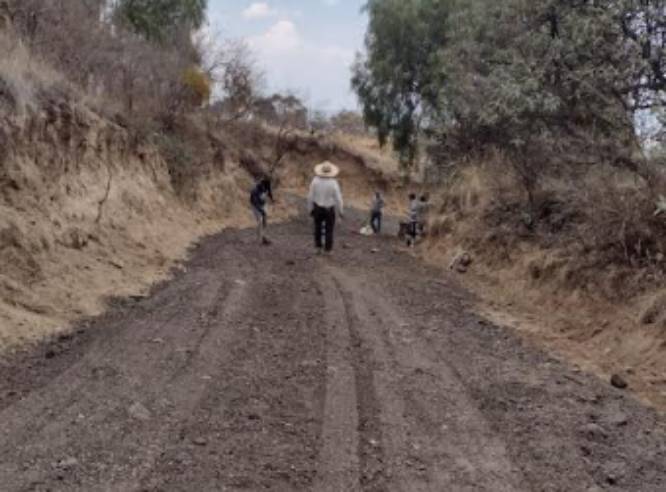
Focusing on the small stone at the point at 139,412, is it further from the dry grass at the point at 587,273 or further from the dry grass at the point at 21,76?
the dry grass at the point at 21,76

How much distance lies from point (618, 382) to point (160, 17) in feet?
86.3

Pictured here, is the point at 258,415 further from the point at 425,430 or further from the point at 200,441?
the point at 425,430

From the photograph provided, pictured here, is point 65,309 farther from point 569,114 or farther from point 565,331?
point 569,114

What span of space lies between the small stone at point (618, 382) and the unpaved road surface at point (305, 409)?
→ 12cm

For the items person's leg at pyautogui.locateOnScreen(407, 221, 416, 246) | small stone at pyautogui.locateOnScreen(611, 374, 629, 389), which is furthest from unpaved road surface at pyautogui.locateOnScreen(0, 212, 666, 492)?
person's leg at pyautogui.locateOnScreen(407, 221, 416, 246)

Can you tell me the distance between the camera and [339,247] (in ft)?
65.7

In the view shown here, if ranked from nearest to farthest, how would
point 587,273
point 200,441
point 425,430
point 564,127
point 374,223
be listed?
1. point 200,441
2. point 425,430
3. point 587,273
4. point 564,127
5. point 374,223

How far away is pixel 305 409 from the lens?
6379 millimetres

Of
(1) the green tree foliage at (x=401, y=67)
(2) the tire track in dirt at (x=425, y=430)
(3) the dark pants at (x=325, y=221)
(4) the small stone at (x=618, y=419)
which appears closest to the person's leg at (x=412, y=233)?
(3) the dark pants at (x=325, y=221)

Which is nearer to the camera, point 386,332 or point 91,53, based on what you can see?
point 386,332

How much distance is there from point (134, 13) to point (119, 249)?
62.1ft

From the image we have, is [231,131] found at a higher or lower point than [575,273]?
higher

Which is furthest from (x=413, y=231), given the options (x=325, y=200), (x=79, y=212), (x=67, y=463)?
(x=67, y=463)

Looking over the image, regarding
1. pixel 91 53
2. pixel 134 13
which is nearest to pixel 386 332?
pixel 91 53
